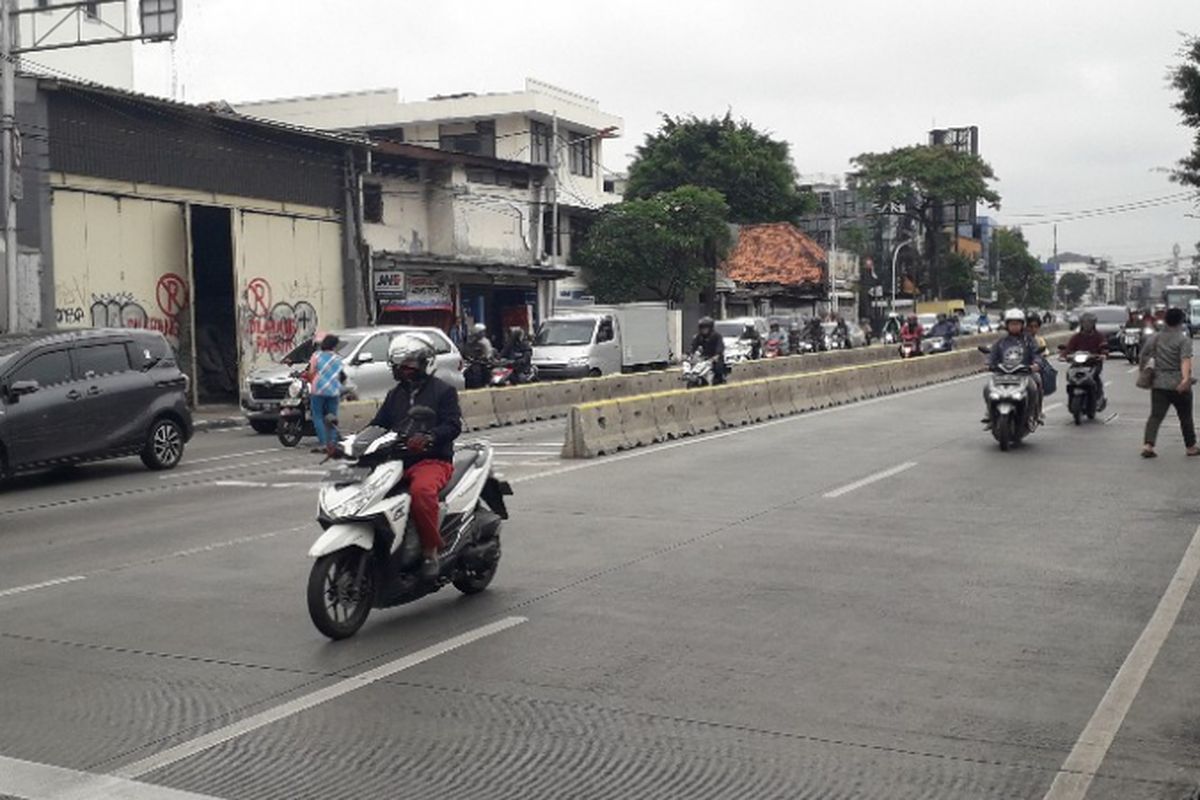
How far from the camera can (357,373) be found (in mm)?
22922

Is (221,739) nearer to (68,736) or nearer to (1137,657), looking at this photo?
(68,736)

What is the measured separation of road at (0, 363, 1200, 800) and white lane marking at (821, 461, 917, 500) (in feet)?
0.66

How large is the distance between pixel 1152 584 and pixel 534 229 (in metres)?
37.7

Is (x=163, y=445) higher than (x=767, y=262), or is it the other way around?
(x=767, y=262)

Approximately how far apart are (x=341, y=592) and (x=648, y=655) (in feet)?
5.96

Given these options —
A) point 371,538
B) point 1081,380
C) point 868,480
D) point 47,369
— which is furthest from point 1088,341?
point 371,538

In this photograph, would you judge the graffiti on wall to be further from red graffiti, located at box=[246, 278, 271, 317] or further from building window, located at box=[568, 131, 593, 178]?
building window, located at box=[568, 131, 593, 178]

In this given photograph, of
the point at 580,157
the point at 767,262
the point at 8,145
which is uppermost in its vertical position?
the point at 580,157

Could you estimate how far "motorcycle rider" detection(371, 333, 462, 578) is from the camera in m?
8.16

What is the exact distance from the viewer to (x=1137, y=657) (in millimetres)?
7473

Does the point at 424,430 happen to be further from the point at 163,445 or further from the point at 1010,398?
the point at 1010,398

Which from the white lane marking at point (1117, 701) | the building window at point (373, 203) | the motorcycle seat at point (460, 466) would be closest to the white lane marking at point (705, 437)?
the motorcycle seat at point (460, 466)

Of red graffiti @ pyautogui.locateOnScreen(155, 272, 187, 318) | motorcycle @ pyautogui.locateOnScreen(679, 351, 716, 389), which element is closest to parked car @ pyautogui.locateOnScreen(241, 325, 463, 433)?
motorcycle @ pyautogui.locateOnScreen(679, 351, 716, 389)

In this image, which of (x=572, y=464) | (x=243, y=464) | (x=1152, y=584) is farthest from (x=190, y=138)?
(x=1152, y=584)
